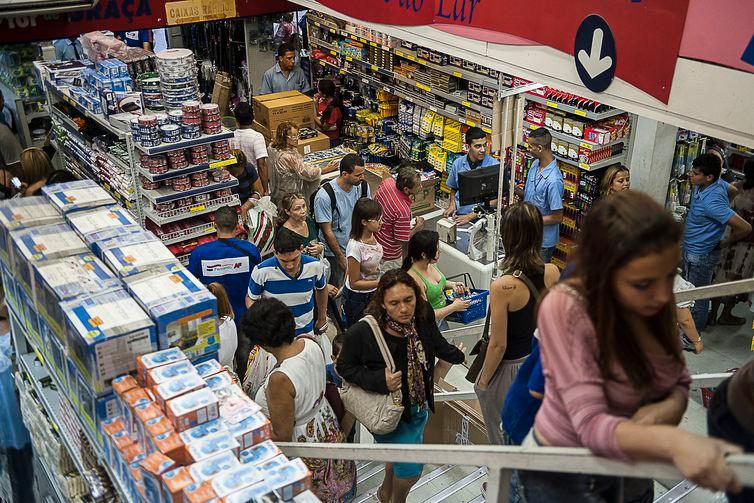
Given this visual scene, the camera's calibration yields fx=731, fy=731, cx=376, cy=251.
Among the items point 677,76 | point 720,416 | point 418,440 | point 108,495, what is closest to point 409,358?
point 418,440

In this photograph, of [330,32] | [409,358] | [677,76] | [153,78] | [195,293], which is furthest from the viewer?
[330,32]

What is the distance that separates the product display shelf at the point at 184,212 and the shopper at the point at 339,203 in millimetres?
896

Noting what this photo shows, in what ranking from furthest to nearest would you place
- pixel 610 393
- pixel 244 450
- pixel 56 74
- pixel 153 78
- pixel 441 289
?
pixel 56 74 < pixel 153 78 < pixel 441 289 < pixel 244 450 < pixel 610 393

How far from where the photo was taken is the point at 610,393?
175 centimetres

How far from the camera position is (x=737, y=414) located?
69.6 inches

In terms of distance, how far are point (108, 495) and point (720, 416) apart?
2499mm

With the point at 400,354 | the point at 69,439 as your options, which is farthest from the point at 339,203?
the point at 69,439

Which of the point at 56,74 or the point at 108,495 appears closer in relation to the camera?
the point at 108,495

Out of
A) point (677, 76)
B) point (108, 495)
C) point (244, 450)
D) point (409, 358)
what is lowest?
point (108, 495)

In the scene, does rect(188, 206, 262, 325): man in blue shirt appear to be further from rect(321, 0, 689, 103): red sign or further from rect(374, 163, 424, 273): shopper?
rect(321, 0, 689, 103): red sign

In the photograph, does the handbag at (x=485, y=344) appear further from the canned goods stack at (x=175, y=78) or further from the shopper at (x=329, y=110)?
the shopper at (x=329, y=110)

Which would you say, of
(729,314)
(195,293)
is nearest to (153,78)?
(195,293)

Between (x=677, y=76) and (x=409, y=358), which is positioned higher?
(x=677, y=76)

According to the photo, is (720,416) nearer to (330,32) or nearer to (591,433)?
(591,433)
